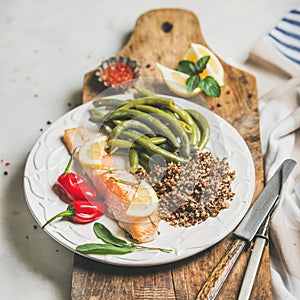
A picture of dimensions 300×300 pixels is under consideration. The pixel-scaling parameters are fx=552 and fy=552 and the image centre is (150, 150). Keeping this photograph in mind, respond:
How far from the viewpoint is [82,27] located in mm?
5000

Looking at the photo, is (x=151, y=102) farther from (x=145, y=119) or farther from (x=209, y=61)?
(x=209, y=61)

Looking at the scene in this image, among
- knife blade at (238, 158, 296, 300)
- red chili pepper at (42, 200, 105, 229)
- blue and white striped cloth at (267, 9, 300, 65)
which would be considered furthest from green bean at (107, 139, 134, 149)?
blue and white striped cloth at (267, 9, 300, 65)

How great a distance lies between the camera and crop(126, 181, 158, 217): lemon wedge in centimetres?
308

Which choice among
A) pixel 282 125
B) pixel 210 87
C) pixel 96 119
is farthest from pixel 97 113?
pixel 282 125

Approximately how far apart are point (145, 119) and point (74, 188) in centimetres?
69

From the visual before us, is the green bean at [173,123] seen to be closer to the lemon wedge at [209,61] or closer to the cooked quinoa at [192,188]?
the cooked quinoa at [192,188]

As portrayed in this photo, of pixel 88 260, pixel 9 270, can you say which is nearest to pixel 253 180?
pixel 88 260

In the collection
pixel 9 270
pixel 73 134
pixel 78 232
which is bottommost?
pixel 9 270

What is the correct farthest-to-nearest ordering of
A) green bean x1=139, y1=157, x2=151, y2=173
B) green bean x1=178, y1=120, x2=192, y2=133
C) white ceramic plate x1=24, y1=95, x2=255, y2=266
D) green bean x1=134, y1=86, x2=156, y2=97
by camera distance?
green bean x1=134, y1=86, x2=156, y2=97, green bean x1=178, y1=120, x2=192, y2=133, green bean x1=139, y1=157, x2=151, y2=173, white ceramic plate x1=24, y1=95, x2=255, y2=266

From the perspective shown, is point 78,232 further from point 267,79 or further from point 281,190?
point 267,79

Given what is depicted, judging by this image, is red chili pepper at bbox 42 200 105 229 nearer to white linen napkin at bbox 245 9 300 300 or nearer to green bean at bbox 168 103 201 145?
green bean at bbox 168 103 201 145

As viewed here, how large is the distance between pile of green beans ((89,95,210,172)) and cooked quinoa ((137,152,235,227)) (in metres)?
0.10

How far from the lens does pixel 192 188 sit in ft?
10.6

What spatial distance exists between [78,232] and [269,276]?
1098mm
